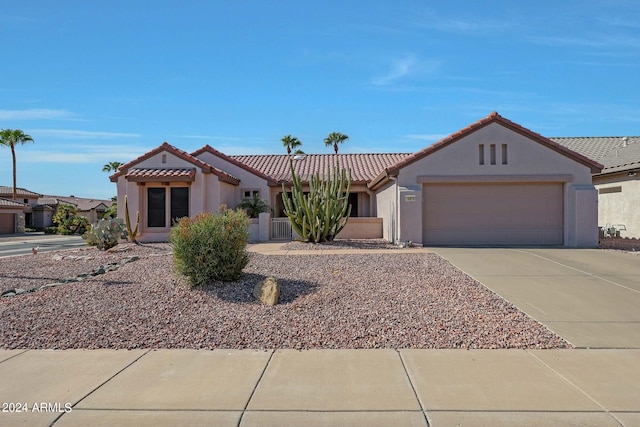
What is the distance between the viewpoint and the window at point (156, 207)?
20.0 m

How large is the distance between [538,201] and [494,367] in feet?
43.3

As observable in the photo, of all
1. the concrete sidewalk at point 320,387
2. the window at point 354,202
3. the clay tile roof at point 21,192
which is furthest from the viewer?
the clay tile roof at point 21,192

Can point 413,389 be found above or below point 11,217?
below

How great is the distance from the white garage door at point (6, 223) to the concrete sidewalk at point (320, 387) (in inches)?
1893

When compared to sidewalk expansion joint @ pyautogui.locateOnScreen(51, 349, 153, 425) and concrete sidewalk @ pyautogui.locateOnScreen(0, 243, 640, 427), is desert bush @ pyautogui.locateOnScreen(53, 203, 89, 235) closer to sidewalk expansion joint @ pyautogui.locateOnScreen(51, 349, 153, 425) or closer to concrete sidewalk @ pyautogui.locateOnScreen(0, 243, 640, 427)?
concrete sidewalk @ pyautogui.locateOnScreen(0, 243, 640, 427)

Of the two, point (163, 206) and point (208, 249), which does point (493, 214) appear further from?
point (163, 206)

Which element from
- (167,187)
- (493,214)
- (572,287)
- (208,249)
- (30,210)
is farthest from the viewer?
(30,210)

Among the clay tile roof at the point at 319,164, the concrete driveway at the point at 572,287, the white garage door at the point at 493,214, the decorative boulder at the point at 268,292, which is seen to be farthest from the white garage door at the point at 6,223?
the decorative boulder at the point at 268,292

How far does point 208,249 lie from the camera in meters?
8.84

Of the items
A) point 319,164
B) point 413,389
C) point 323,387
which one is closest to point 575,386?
point 413,389

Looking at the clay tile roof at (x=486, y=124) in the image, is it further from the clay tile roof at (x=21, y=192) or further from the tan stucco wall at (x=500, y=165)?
the clay tile roof at (x=21, y=192)

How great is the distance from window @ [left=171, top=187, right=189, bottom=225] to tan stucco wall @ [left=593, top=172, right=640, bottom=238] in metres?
18.5

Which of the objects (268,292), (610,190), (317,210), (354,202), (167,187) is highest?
(167,187)

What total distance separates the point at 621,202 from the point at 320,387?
20275mm
